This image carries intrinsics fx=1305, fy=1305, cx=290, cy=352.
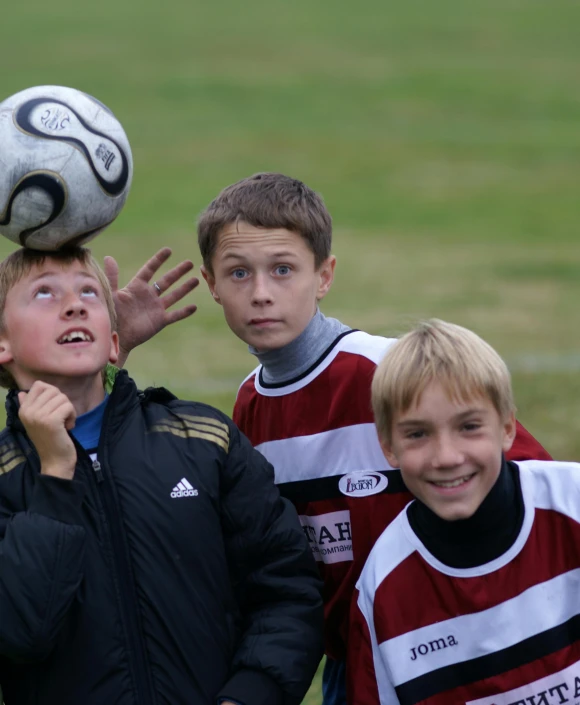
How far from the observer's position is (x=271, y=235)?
4.30 meters

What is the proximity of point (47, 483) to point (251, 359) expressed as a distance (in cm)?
849

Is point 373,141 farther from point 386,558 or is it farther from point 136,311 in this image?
point 386,558

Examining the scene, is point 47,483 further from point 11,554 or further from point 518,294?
point 518,294

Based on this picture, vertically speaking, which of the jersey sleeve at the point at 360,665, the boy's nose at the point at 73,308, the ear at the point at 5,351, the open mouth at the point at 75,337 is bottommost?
the jersey sleeve at the point at 360,665

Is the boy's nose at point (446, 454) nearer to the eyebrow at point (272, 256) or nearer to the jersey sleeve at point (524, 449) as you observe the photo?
the jersey sleeve at point (524, 449)

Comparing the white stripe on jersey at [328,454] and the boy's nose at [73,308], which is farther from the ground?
the boy's nose at [73,308]

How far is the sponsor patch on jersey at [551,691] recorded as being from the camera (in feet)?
11.4

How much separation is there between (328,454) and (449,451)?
727mm

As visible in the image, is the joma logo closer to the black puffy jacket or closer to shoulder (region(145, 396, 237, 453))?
the black puffy jacket

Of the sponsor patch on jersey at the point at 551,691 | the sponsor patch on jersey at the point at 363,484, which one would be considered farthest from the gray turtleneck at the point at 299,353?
the sponsor patch on jersey at the point at 551,691

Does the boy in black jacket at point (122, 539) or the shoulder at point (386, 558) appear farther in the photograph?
the shoulder at point (386, 558)

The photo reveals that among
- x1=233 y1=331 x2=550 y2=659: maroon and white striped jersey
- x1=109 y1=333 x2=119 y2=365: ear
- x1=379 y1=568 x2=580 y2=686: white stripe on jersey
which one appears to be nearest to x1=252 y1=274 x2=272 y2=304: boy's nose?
x1=233 y1=331 x2=550 y2=659: maroon and white striped jersey

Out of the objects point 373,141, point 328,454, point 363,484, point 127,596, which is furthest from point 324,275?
point 373,141

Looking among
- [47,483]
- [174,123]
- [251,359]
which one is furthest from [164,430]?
[174,123]
